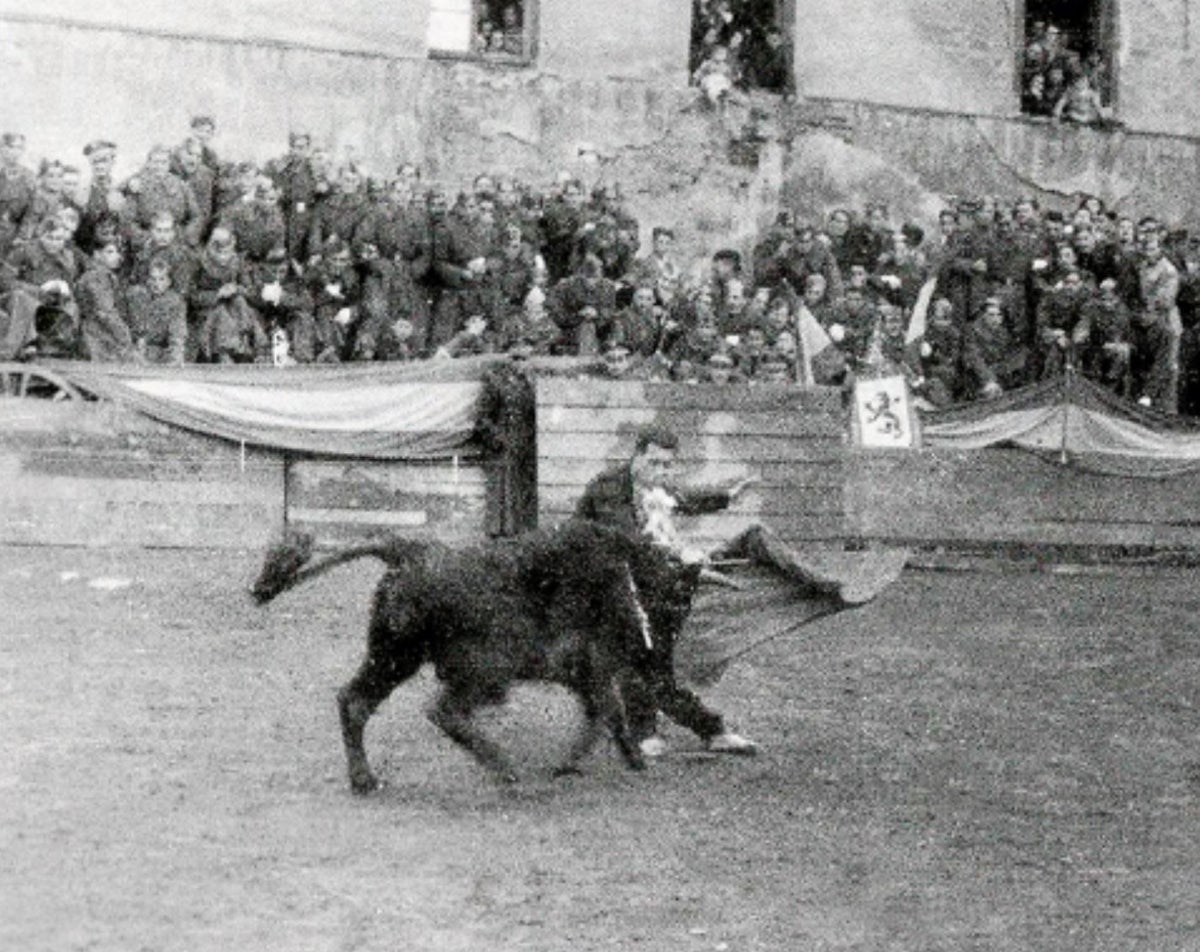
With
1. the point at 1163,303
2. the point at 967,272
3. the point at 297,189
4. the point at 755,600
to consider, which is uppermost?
the point at 297,189

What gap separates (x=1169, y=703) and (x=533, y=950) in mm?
7144

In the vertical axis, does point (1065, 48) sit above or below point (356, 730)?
above

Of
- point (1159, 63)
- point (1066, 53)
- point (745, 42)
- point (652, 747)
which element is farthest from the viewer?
point (1159, 63)

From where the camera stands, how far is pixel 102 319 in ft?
57.8

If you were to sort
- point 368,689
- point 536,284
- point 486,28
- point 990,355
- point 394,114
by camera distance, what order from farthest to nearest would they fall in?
point 486,28, point 394,114, point 990,355, point 536,284, point 368,689

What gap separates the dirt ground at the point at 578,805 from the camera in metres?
7.26

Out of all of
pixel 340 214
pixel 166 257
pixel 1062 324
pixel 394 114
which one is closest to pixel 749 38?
pixel 394 114

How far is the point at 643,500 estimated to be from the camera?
393 inches

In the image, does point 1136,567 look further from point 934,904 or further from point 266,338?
point 934,904

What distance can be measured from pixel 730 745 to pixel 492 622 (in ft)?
6.34

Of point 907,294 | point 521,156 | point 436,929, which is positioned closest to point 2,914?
point 436,929

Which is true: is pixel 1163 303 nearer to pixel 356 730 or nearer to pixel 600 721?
pixel 600 721

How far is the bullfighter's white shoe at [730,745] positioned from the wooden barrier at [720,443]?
601cm

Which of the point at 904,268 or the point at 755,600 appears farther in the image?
the point at 904,268
